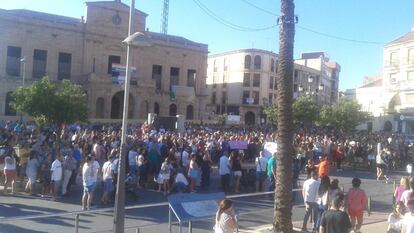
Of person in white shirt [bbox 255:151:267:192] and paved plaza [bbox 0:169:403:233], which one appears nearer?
paved plaza [bbox 0:169:403:233]

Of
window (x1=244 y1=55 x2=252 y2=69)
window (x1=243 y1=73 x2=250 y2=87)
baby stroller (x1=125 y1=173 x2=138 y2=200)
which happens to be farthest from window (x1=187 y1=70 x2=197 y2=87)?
baby stroller (x1=125 y1=173 x2=138 y2=200)

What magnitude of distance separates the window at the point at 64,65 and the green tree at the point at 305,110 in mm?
23797

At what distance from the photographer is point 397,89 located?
2382 inches

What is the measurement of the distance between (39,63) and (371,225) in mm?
43148

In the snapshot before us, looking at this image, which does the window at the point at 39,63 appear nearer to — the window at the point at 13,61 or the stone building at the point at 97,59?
the stone building at the point at 97,59

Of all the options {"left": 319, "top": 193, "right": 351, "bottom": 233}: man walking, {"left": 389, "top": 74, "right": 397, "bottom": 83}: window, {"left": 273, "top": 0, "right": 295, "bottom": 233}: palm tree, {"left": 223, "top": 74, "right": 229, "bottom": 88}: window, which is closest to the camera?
{"left": 319, "top": 193, "right": 351, "bottom": 233}: man walking

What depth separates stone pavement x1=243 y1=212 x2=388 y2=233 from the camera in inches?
441

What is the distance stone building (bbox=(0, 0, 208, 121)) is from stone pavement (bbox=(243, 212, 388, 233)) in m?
37.3

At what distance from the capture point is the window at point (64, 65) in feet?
165

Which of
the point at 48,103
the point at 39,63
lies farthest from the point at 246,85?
the point at 48,103

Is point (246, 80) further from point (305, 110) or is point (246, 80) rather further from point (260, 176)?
point (260, 176)

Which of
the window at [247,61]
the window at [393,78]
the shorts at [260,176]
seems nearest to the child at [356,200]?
the shorts at [260,176]

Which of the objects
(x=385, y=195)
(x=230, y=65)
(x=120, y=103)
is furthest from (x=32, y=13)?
(x=385, y=195)

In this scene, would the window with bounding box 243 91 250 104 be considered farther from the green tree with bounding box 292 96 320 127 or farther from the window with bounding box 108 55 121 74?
the window with bounding box 108 55 121 74
